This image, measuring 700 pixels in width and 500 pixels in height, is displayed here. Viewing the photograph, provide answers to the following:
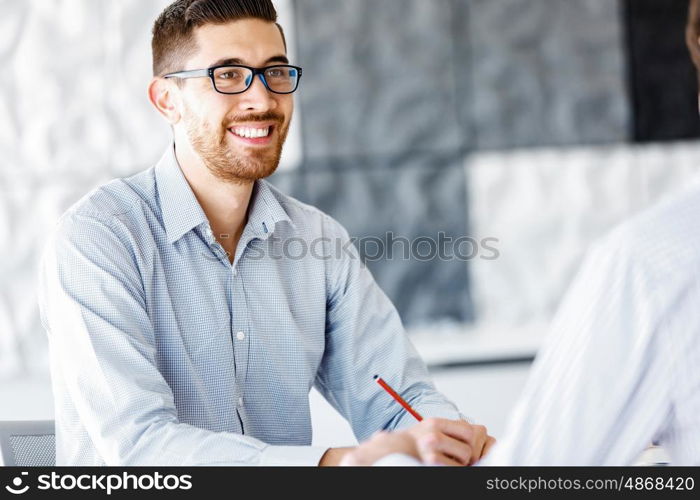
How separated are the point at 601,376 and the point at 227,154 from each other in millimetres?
1090

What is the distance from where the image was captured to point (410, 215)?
359cm

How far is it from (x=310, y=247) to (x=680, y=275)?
106cm

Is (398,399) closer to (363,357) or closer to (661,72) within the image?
(363,357)

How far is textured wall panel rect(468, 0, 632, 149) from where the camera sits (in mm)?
3658

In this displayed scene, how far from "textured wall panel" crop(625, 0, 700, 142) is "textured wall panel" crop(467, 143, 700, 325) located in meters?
0.09

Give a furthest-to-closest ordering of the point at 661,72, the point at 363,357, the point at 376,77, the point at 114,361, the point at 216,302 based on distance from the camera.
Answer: the point at 661,72 → the point at 376,77 → the point at 363,357 → the point at 216,302 → the point at 114,361

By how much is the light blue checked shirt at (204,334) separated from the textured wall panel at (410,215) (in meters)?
1.61

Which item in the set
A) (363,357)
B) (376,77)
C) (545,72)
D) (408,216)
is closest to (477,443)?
(363,357)

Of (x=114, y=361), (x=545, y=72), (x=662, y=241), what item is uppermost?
(x=545, y=72)

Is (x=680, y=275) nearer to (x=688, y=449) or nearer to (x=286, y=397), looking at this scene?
(x=688, y=449)

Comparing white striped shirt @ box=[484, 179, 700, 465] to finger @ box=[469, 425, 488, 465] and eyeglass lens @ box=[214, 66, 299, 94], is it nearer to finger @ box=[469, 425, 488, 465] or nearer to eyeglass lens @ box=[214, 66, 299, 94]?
finger @ box=[469, 425, 488, 465]

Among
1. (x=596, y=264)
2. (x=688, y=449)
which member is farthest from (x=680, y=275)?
(x=688, y=449)

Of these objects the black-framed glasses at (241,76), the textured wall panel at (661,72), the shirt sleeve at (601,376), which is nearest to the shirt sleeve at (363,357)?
the black-framed glasses at (241,76)

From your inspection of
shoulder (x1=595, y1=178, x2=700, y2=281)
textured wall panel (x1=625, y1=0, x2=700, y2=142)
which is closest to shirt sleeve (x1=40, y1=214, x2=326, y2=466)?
shoulder (x1=595, y1=178, x2=700, y2=281)
